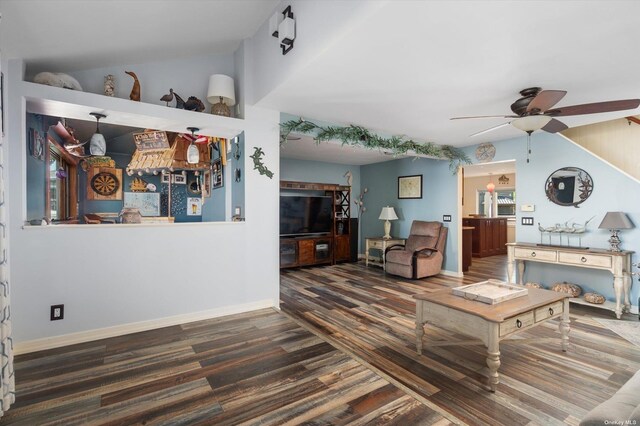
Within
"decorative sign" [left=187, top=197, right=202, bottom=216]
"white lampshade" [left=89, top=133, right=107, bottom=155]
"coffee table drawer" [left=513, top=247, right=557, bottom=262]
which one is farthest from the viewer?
"decorative sign" [left=187, top=197, right=202, bottom=216]

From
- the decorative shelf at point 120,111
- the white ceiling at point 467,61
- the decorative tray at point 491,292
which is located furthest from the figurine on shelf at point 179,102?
the decorative tray at point 491,292

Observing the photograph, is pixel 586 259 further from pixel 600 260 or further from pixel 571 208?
pixel 571 208

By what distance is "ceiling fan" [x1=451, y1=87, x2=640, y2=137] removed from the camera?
7.88ft

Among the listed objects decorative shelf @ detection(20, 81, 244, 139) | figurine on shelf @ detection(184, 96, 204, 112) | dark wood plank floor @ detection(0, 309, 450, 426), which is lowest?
dark wood plank floor @ detection(0, 309, 450, 426)

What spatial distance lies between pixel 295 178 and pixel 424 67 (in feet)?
15.1

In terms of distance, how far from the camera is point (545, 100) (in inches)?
98.0

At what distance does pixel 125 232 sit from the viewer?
2998 mm

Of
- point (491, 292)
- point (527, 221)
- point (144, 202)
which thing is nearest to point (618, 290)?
point (527, 221)

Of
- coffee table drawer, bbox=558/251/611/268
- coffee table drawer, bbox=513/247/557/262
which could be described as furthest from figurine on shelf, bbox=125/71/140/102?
coffee table drawer, bbox=558/251/611/268

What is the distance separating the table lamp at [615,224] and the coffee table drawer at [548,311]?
6.35 feet

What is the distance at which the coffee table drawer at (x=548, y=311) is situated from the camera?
2315 mm

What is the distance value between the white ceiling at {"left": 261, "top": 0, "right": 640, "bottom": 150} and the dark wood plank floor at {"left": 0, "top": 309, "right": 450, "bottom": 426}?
2328 mm

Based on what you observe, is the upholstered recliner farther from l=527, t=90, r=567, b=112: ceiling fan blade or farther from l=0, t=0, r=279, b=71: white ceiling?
l=0, t=0, r=279, b=71: white ceiling

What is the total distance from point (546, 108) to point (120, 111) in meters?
3.80
